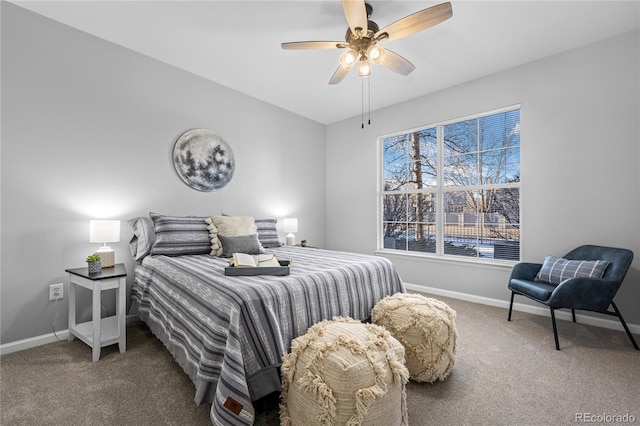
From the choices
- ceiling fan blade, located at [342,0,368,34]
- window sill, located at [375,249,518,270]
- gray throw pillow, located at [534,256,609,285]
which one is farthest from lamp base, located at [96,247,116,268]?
gray throw pillow, located at [534,256,609,285]

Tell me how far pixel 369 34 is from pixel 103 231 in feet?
8.82

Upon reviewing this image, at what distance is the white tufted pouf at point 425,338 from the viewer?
1.80 metres

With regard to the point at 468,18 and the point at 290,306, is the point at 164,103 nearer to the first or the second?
the point at 290,306

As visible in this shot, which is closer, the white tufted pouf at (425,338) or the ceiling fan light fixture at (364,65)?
the white tufted pouf at (425,338)

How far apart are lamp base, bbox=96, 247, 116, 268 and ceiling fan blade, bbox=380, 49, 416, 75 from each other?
9.52ft

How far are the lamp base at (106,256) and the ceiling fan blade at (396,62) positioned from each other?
2903 mm

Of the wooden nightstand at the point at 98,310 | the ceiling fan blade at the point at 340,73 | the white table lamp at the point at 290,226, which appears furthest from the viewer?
the white table lamp at the point at 290,226

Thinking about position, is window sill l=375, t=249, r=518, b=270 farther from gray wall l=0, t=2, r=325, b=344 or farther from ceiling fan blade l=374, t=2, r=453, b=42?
ceiling fan blade l=374, t=2, r=453, b=42

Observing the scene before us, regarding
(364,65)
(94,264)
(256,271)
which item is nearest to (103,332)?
(94,264)

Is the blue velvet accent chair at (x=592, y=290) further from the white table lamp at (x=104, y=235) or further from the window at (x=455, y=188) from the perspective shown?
the white table lamp at (x=104, y=235)

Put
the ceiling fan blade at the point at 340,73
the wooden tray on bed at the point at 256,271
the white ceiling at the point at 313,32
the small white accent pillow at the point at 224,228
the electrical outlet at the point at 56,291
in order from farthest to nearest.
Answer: the small white accent pillow at the point at 224,228
the ceiling fan blade at the point at 340,73
the electrical outlet at the point at 56,291
the white ceiling at the point at 313,32
the wooden tray on bed at the point at 256,271

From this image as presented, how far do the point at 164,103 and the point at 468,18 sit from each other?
10.3 feet

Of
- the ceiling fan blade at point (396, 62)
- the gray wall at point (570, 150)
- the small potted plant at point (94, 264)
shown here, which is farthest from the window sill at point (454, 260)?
the small potted plant at point (94, 264)

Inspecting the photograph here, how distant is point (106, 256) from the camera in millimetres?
2479
